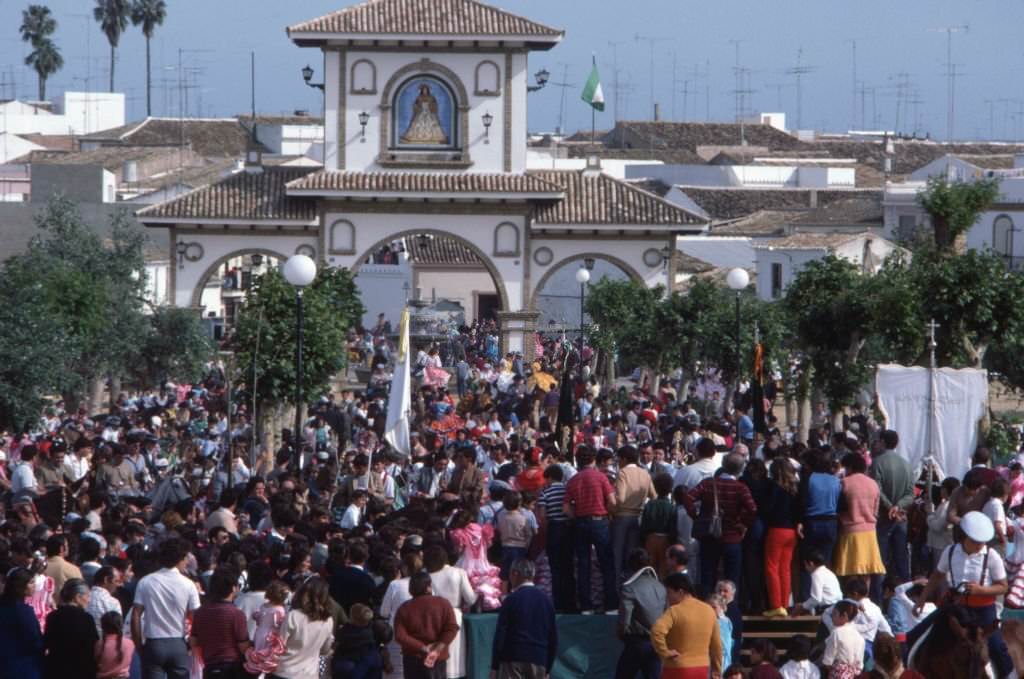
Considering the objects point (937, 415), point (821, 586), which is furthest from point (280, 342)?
point (821, 586)

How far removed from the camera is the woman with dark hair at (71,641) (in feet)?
42.8

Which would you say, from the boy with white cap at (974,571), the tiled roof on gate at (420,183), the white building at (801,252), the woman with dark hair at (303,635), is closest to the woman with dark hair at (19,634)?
the woman with dark hair at (303,635)

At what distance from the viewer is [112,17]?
112 meters

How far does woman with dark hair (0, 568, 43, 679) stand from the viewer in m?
13.0

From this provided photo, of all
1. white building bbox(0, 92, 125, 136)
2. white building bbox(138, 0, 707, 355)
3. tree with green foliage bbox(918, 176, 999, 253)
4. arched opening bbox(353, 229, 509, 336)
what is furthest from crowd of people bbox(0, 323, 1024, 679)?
white building bbox(0, 92, 125, 136)

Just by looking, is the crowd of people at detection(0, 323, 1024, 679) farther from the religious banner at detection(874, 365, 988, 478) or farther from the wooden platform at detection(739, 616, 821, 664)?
the religious banner at detection(874, 365, 988, 478)

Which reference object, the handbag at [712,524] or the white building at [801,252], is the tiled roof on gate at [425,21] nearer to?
the white building at [801,252]

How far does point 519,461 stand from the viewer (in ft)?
71.1

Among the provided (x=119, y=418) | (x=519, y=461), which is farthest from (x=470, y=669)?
(x=119, y=418)

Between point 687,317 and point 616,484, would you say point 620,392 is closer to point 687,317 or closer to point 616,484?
point 687,317

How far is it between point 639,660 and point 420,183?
33695 mm

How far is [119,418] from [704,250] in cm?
3820

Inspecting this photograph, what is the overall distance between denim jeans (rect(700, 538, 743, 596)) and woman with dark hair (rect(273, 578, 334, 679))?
347 centimetres

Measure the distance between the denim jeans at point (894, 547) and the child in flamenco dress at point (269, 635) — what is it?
5431mm
